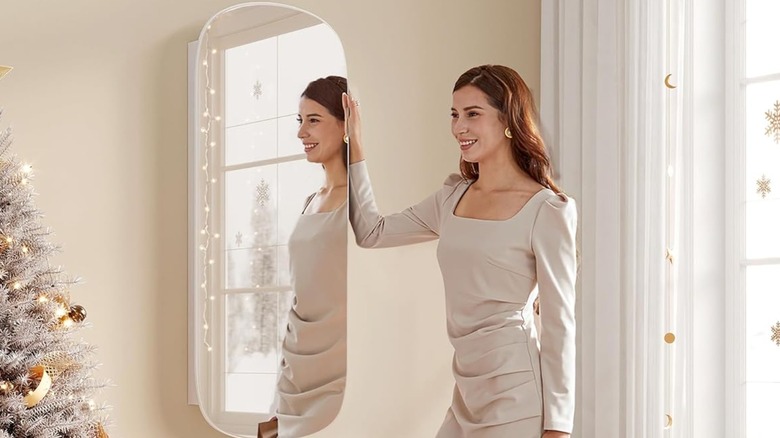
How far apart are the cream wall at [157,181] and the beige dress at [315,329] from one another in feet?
0.68

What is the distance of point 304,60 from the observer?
227 centimetres

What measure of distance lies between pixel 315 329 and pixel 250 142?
494mm

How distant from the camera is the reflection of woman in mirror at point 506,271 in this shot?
2.02 m

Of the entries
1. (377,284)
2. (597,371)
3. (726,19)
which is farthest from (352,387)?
(726,19)

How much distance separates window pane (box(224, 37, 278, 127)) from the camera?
221 centimetres

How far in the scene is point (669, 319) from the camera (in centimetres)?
243

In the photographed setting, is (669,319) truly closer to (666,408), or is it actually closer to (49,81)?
(666,408)
